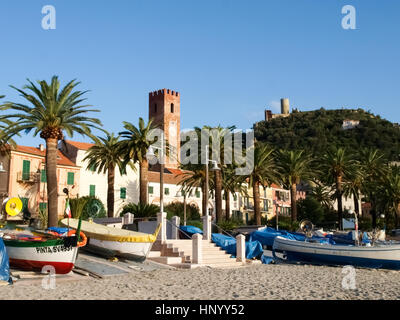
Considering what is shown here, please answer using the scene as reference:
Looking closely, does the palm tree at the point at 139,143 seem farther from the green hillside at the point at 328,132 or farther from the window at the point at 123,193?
the green hillside at the point at 328,132

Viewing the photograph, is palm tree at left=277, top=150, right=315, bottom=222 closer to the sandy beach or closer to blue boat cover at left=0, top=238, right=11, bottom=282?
the sandy beach

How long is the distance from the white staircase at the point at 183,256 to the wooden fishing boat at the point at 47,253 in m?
5.96

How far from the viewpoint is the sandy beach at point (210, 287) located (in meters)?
12.5

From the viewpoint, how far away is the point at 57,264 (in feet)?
51.7

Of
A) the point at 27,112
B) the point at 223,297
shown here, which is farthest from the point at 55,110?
the point at 223,297

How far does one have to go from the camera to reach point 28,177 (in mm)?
44594

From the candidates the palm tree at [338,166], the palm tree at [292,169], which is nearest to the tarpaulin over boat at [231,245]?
the palm tree at [292,169]

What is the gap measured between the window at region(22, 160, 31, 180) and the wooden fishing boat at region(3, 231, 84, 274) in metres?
30.0

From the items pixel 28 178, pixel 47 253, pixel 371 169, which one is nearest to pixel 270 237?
pixel 47 253

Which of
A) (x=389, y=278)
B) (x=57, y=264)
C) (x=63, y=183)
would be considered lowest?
(x=389, y=278)

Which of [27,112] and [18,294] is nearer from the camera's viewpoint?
[18,294]

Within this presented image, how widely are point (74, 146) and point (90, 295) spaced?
4209 cm
